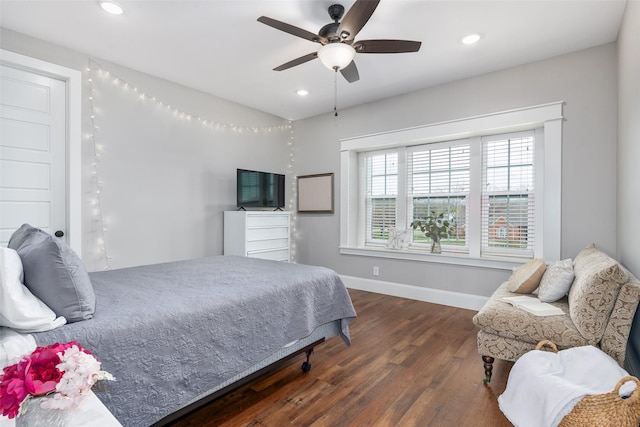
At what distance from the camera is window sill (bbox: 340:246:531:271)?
11.4ft

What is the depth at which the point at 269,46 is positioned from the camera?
3016mm

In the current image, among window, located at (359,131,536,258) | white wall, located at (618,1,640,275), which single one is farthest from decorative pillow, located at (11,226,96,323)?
window, located at (359,131,536,258)

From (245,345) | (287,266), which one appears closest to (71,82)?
(287,266)

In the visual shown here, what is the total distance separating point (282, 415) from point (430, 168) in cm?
341

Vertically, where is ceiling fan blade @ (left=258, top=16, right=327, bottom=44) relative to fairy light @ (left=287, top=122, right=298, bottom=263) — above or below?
above

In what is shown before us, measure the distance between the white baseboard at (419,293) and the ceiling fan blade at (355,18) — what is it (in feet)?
10.1

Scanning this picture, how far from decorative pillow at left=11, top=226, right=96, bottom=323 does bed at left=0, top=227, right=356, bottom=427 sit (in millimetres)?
72

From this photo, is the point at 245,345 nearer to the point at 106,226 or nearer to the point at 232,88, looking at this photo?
the point at 106,226

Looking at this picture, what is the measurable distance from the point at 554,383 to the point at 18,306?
222 cm

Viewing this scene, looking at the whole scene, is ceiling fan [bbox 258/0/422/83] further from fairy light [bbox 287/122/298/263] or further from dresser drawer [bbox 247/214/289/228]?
fairy light [bbox 287/122/298/263]

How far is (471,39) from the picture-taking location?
2.86 metres

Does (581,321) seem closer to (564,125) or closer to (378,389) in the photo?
(378,389)

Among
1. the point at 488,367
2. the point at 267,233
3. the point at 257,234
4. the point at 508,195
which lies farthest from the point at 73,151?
the point at 508,195

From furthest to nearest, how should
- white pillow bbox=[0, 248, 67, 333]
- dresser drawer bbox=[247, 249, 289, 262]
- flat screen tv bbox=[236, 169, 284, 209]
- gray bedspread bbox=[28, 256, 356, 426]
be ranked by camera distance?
flat screen tv bbox=[236, 169, 284, 209] < dresser drawer bbox=[247, 249, 289, 262] < gray bedspread bbox=[28, 256, 356, 426] < white pillow bbox=[0, 248, 67, 333]
